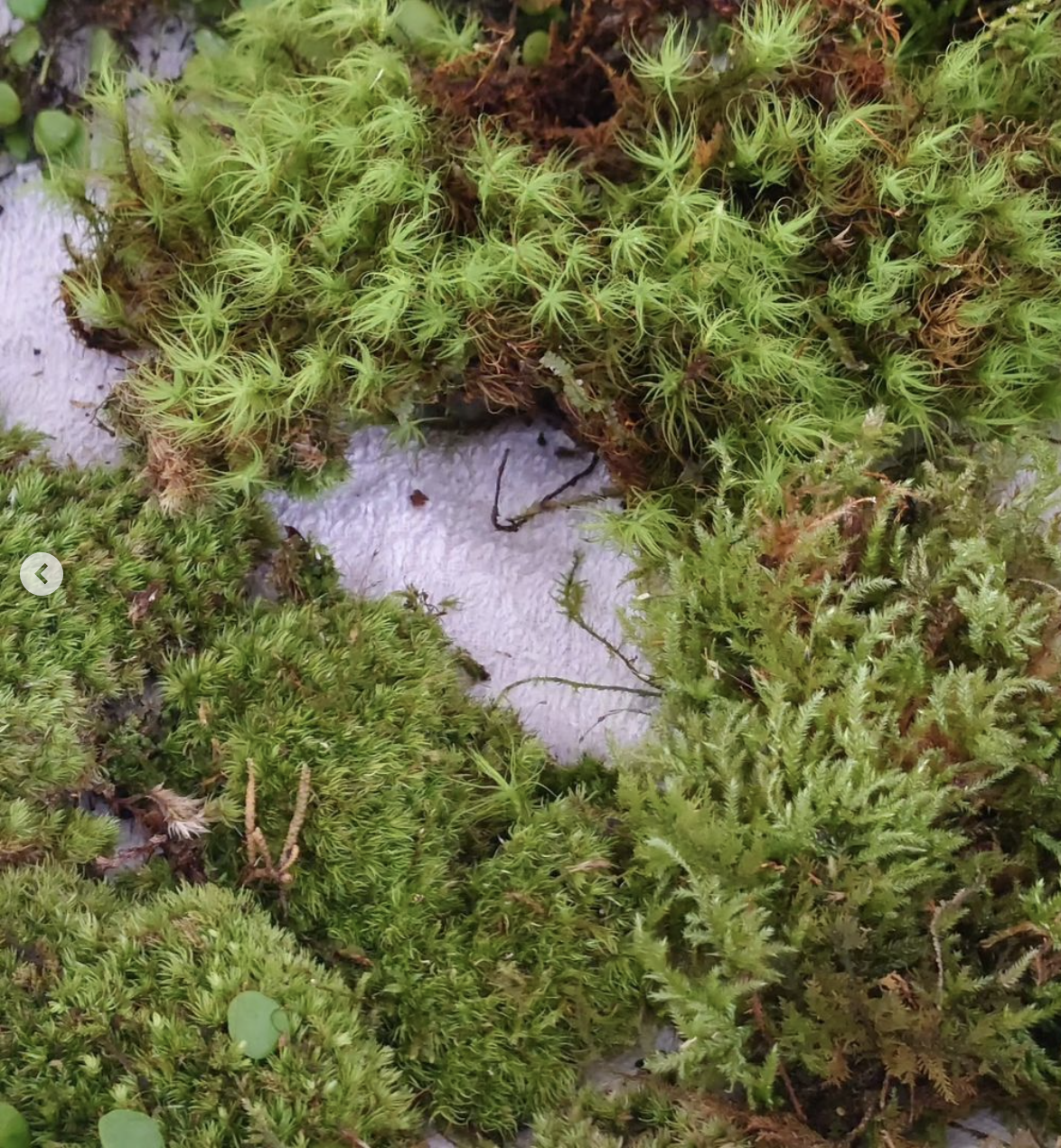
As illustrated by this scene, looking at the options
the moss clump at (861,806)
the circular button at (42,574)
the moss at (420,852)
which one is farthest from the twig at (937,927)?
the circular button at (42,574)

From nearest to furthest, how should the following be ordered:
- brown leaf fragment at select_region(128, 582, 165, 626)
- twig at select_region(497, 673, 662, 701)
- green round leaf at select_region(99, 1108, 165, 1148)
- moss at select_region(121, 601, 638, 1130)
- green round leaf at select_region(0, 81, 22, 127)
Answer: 1. green round leaf at select_region(99, 1108, 165, 1148)
2. moss at select_region(121, 601, 638, 1130)
3. brown leaf fragment at select_region(128, 582, 165, 626)
4. twig at select_region(497, 673, 662, 701)
5. green round leaf at select_region(0, 81, 22, 127)

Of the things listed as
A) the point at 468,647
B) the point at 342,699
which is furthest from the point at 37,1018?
the point at 468,647

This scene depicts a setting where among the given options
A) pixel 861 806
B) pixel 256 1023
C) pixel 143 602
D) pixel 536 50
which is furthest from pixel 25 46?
pixel 861 806

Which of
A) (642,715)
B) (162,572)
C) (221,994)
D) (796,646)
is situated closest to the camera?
(221,994)

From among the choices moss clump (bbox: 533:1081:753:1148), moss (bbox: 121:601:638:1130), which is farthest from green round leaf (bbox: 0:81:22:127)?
moss clump (bbox: 533:1081:753:1148)

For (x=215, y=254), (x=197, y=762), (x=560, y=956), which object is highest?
(x=215, y=254)

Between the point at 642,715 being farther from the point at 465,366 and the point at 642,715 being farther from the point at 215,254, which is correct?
the point at 215,254

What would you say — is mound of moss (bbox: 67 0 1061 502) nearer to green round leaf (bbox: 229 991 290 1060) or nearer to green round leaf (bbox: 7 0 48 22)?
Result: green round leaf (bbox: 7 0 48 22)
